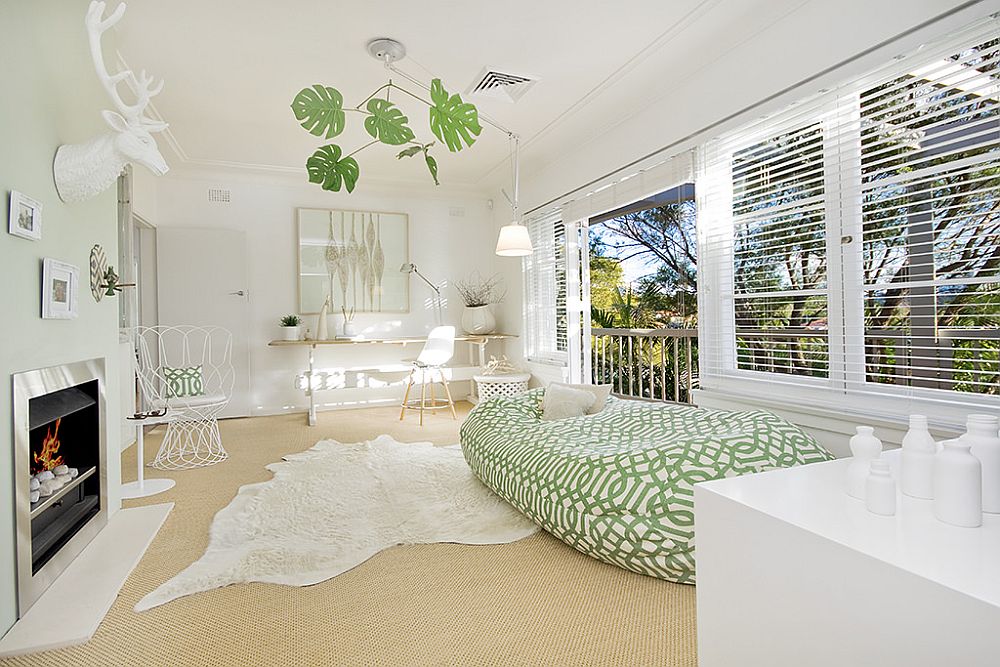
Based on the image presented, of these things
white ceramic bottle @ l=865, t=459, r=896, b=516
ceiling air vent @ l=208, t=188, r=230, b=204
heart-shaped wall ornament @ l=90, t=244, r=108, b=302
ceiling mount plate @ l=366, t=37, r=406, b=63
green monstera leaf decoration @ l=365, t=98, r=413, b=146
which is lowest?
white ceramic bottle @ l=865, t=459, r=896, b=516

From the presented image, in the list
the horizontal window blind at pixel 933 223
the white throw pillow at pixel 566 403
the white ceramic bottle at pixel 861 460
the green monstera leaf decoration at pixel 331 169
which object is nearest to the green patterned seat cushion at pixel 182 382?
the green monstera leaf decoration at pixel 331 169

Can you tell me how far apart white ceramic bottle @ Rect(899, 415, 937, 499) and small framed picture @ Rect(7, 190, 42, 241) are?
8.15ft

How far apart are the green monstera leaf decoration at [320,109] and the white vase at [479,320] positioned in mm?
3416

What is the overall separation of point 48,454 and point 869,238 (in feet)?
11.9

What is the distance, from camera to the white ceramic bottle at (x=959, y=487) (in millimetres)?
946

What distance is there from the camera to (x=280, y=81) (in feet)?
11.4

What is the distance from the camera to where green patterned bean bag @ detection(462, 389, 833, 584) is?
1927mm

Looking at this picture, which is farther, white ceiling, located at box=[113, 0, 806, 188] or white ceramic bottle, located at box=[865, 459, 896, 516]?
white ceiling, located at box=[113, 0, 806, 188]

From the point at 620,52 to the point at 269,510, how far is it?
3188 mm

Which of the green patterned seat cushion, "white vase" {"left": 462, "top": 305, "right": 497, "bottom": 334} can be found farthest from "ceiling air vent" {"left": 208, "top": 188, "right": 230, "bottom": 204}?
"white vase" {"left": 462, "top": 305, "right": 497, "bottom": 334}

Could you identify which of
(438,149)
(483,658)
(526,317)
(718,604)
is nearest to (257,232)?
(438,149)

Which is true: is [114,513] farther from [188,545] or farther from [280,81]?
[280,81]

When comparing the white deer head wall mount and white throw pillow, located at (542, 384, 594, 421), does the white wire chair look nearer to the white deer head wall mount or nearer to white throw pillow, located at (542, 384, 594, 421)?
the white deer head wall mount

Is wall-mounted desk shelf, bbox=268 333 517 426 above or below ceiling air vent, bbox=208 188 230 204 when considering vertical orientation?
below
